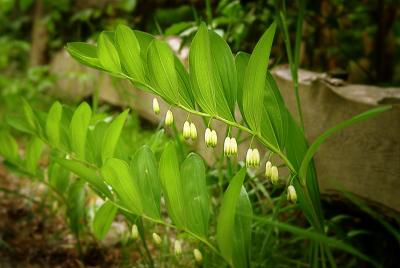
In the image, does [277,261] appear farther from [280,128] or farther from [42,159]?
[42,159]

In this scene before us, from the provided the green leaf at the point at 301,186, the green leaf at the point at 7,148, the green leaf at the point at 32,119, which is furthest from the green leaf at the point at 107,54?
the green leaf at the point at 7,148

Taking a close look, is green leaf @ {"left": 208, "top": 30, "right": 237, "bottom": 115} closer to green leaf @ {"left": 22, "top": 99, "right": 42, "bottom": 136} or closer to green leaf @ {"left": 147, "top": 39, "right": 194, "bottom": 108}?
green leaf @ {"left": 147, "top": 39, "right": 194, "bottom": 108}

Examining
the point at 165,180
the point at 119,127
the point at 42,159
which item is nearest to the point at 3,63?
the point at 42,159

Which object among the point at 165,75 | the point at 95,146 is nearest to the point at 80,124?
the point at 95,146

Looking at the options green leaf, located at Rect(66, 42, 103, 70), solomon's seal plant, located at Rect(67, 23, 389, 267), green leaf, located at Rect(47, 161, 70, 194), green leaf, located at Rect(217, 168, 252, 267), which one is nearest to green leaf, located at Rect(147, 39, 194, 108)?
solomon's seal plant, located at Rect(67, 23, 389, 267)

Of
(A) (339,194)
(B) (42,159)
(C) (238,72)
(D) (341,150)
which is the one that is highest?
(C) (238,72)

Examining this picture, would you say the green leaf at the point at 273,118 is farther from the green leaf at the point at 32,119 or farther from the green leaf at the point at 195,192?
the green leaf at the point at 32,119
